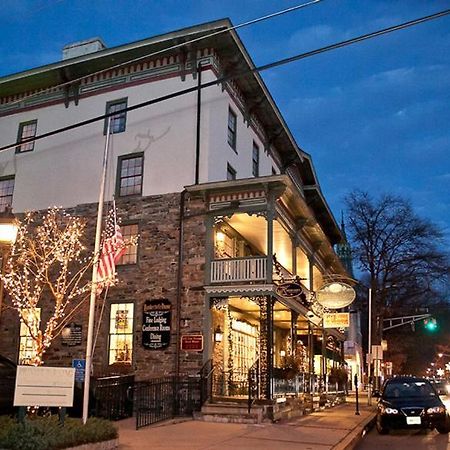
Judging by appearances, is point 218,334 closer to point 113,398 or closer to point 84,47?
point 113,398

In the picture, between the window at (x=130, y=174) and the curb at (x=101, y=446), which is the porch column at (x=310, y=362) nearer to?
the window at (x=130, y=174)

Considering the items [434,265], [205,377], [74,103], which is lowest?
[205,377]

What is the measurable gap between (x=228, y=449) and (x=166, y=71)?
581 inches

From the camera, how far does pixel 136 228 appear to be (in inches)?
837

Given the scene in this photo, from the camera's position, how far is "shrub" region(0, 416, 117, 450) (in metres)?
8.75

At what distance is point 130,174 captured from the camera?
21969mm

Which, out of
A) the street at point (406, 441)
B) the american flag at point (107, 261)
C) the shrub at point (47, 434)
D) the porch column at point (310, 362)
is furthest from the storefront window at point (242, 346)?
the shrub at point (47, 434)

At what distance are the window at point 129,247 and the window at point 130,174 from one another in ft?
4.32

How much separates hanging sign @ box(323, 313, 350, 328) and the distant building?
2.45 feet

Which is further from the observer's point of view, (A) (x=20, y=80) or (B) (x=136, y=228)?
(A) (x=20, y=80)

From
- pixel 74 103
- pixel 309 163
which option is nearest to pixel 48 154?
pixel 74 103

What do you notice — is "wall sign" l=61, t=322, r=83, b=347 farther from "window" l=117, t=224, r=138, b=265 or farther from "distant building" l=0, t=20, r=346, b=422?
"window" l=117, t=224, r=138, b=265

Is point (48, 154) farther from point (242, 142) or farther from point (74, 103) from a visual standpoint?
point (242, 142)

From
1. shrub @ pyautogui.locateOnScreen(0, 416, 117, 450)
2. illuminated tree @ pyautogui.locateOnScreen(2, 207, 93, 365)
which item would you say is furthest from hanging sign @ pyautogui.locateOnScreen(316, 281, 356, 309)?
shrub @ pyautogui.locateOnScreen(0, 416, 117, 450)
